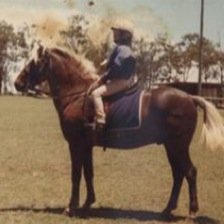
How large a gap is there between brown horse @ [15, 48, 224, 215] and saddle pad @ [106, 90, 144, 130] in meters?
0.08

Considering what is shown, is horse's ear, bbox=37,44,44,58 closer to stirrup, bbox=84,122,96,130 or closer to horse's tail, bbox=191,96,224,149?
stirrup, bbox=84,122,96,130

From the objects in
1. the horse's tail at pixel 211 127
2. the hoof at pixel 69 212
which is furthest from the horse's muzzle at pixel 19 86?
the horse's tail at pixel 211 127

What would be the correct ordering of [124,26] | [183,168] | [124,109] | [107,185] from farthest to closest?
[107,185] → [183,168] → [124,109] → [124,26]

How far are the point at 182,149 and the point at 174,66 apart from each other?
Result: 59976mm

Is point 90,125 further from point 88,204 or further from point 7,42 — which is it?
point 7,42

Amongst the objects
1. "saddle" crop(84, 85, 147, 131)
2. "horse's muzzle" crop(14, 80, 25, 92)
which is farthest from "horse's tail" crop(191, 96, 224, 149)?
"horse's muzzle" crop(14, 80, 25, 92)

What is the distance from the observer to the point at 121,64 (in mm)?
8906

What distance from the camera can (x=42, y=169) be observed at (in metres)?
13.8

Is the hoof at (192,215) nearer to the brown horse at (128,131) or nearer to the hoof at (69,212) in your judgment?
the brown horse at (128,131)

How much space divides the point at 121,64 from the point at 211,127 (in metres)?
1.62

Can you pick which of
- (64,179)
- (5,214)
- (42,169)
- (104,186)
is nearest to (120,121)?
(5,214)

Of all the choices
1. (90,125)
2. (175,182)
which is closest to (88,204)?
(90,125)

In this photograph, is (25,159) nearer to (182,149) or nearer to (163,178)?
(163,178)

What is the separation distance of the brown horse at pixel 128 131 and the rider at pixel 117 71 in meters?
0.32
